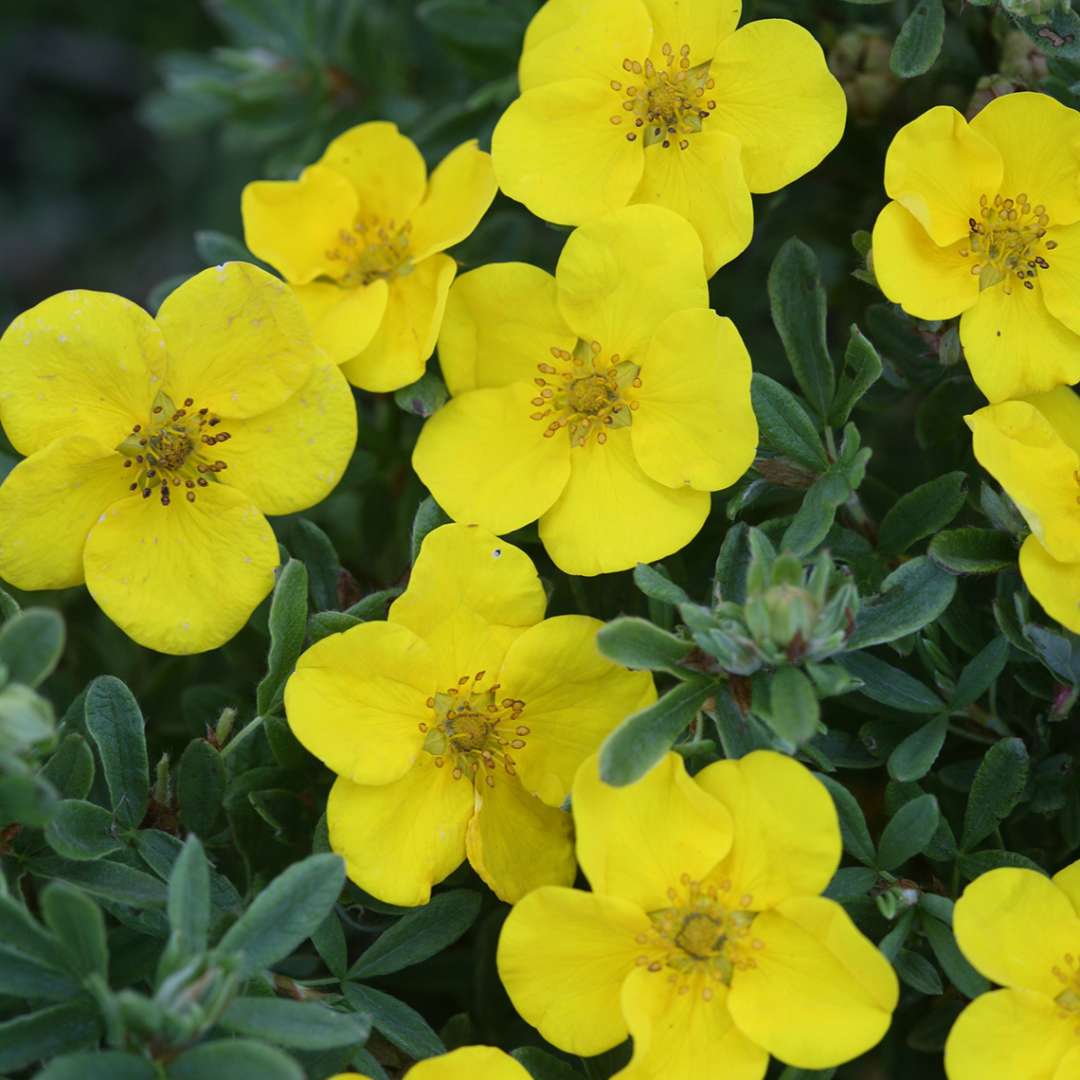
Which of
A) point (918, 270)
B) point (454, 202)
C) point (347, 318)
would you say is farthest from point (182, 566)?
point (918, 270)

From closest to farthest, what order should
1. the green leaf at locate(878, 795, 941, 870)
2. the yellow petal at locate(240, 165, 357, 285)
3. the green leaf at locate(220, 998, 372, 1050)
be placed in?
1. the green leaf at locate(220, 998, 372, 1050)
2. the green leaf at locate(878, 795, 941, 870)
3. the yellow petal at locate(240, 165, 357, 285)

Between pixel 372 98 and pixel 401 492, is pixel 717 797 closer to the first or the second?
pixel 401 492

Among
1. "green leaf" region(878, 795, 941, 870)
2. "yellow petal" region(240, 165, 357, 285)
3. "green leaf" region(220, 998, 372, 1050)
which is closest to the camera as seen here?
"green leaf" region(220, 998, 372, 1050)

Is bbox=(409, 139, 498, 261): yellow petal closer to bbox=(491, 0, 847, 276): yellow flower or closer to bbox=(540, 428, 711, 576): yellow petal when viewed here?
bbox=(491, 0, 847, 276): yellow flower

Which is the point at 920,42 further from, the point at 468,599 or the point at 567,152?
the point at 468,599

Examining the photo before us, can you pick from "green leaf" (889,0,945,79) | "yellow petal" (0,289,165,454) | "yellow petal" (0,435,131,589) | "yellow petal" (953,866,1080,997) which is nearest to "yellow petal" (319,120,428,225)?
"yellow petal" (0,289,165,454)

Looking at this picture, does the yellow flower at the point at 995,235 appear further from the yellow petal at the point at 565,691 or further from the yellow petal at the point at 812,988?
the yellow petal at the point at 812,988
